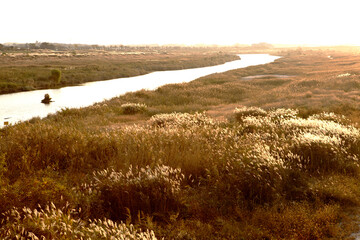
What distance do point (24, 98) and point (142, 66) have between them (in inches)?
1527

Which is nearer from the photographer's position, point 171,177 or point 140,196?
point 140,196

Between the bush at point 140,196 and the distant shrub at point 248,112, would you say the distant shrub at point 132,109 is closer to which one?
the distant shrub at point 248,112

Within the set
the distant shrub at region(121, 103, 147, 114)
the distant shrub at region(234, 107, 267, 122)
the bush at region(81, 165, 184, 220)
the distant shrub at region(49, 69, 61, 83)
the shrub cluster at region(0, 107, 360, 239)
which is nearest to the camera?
the shrub cluster at region(0, 107, 360, 239)

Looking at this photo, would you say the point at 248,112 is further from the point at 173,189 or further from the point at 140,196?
the point at 140,196

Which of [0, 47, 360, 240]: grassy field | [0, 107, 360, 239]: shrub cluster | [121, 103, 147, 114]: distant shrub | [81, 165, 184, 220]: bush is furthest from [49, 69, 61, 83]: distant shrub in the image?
[81, 165, 184, 220]: bush

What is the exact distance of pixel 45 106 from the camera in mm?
27156

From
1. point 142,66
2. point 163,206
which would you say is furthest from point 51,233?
point 142,66

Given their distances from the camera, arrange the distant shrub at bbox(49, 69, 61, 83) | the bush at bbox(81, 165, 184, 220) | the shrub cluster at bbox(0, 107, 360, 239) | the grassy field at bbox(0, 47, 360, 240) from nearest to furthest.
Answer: the grassy field at bbox(0, 47, 360, 240), the shrub cluster at bbox(0, 107, 360, 239), the bush at bbox(81, 165, 184, 220), the distant shrub at bbox(49, 69, 61, 83)

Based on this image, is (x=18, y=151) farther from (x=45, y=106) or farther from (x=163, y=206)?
(x=45, y=106)

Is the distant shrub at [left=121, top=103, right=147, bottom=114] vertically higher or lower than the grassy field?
lower

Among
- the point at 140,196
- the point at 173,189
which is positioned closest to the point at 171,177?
the point at 173,189

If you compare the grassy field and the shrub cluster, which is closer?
the grassy field

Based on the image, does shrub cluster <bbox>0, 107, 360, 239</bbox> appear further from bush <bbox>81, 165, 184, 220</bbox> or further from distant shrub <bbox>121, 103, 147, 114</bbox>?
distant shrub <bbox>121, 103, 147, 114</bbox>

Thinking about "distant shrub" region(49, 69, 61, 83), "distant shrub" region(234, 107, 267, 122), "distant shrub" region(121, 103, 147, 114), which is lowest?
"distant shrub" region(121, 103, 147, 114)
